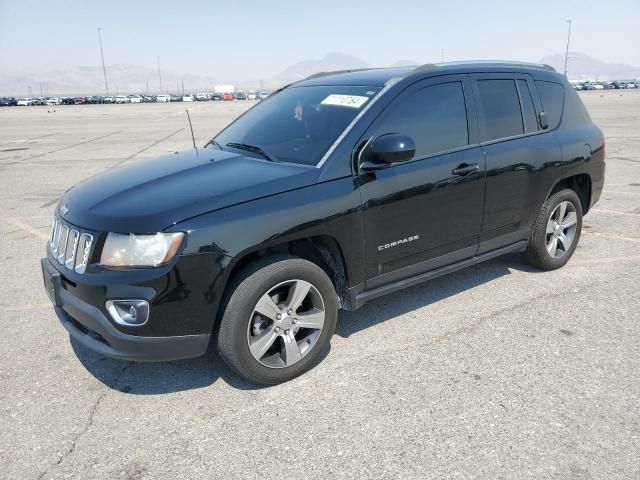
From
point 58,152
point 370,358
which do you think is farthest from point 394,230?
point 58,152

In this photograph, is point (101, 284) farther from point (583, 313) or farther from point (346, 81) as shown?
point (583, 313)

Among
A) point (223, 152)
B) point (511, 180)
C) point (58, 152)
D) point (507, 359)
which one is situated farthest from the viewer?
point (58, 152)

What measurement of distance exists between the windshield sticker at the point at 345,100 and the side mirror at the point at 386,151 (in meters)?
0.39

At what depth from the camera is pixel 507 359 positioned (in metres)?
3.38

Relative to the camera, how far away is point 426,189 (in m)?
3.59

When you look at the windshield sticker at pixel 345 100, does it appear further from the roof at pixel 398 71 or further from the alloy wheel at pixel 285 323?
the alloy wheel at pixel 285 323

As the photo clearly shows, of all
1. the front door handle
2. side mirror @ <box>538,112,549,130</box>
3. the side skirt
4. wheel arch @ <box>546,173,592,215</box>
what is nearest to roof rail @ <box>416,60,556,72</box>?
side mirror @ <box>538,112,549,130</box>

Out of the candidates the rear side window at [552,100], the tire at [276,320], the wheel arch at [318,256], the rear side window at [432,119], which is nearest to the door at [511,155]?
the rear side window at [552,100]

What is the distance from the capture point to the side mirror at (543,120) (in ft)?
14.9

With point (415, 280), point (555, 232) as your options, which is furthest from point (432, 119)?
point (555, 232)

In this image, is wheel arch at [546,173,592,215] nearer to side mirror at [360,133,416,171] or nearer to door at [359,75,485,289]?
door at [359,75,485,289]

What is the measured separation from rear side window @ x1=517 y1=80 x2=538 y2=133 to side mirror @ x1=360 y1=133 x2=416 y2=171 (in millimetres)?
1693

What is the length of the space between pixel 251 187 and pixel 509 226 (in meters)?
2.39

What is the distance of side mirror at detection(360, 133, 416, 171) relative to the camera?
125 inches
